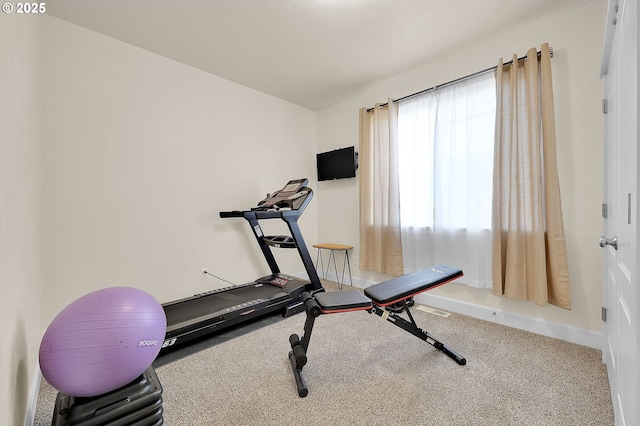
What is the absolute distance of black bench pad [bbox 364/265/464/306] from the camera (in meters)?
1.72

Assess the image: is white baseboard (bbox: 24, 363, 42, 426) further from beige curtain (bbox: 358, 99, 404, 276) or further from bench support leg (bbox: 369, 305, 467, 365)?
beige curtain (bbox: 358, 99, 404, 276)

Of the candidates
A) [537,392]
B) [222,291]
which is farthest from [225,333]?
[537,392]

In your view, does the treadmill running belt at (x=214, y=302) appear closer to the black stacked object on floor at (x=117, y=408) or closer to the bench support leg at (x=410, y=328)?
the black stacked object on floor at (x=117, y=408)

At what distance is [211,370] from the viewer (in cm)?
185

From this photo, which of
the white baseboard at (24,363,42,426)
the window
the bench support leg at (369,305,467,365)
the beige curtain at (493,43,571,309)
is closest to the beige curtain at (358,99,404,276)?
the window

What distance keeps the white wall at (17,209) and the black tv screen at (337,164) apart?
3096mm

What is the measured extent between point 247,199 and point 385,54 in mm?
2386

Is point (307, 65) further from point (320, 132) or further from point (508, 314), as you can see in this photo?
point (508, 314)

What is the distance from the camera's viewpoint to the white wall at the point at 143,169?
2.25 metres

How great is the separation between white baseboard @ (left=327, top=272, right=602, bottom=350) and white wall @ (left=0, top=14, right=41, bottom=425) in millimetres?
3180

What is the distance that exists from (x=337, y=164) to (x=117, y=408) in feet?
11.3

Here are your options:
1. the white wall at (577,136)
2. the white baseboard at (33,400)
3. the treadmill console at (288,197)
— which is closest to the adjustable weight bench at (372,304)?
the white wall at (577,136)

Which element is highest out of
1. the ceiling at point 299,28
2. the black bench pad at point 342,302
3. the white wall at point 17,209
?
the ceiling at point 299,28

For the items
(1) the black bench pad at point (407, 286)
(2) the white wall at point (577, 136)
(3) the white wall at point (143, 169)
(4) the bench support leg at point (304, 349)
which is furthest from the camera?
(3) the white wall at point (143, 169)
